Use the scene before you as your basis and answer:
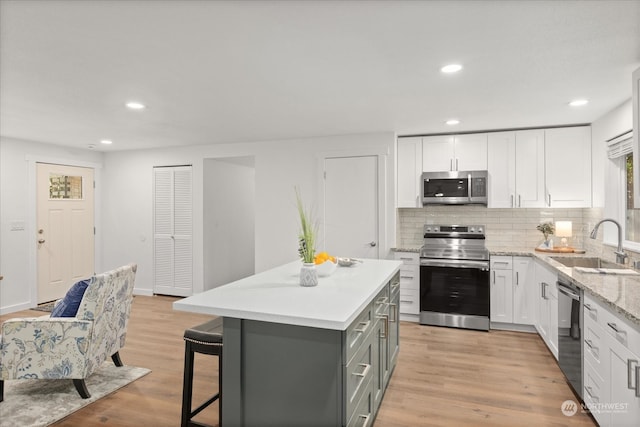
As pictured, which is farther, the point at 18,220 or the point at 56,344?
the point at 18,220

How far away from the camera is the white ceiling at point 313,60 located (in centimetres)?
185

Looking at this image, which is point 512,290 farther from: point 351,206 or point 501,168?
point 351,206

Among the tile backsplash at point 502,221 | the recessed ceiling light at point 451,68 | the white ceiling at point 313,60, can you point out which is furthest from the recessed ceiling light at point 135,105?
the tile backsplash at point 502,221

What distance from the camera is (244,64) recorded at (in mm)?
2523

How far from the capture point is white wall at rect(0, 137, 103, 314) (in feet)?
16.5

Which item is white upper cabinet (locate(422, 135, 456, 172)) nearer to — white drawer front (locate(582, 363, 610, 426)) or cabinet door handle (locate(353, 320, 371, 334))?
white drawer front (locate(582, 363, 610, 426))

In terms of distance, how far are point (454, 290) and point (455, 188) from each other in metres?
1.26

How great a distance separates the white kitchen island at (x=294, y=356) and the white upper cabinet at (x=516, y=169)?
124 inches

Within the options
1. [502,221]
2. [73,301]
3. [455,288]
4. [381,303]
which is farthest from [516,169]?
[73,301]

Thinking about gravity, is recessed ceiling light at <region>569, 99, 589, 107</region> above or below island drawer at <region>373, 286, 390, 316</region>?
above

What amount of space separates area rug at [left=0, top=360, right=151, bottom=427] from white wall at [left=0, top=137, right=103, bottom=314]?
8.74ft

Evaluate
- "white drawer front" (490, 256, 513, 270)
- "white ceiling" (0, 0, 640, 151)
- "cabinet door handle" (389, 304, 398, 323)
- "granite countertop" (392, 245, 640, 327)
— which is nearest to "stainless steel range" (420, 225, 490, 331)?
"white drawer front" (490, 256, 513, 270)

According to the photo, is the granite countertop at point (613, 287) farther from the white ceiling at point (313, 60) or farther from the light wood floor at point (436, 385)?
the white ceiling at point (313, 60)

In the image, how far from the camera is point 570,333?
2842mm
